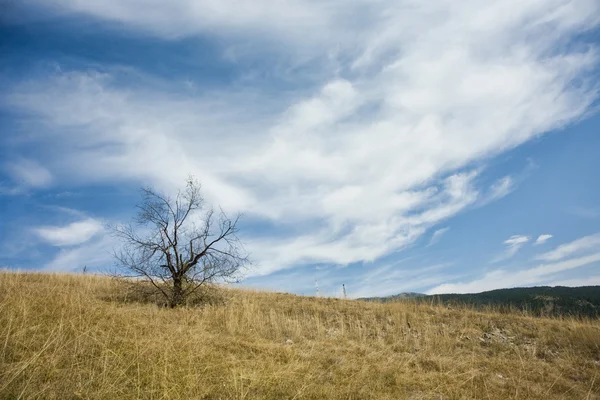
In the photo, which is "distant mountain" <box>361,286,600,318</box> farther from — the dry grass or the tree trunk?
the tree trunk

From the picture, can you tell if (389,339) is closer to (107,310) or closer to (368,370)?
(368,370)

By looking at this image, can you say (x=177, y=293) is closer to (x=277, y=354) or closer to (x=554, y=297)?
(x=277, y=354)

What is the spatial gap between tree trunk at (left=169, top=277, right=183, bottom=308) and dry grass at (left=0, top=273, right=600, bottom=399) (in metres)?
1.99

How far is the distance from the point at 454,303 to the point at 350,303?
524cm

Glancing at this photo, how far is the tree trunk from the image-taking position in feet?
50.2

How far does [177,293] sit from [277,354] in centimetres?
834

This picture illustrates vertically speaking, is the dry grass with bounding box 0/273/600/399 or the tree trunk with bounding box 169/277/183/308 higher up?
the tree trunk with bounding box 169/277/183/308

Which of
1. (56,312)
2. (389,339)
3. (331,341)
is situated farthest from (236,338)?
(389,339)

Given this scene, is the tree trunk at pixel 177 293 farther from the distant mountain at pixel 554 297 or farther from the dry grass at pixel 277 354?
the distant mountain at pixel 554 297

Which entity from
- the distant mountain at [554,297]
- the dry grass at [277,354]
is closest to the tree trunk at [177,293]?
the dry grass at [277,354]

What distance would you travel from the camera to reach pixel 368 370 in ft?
26.3

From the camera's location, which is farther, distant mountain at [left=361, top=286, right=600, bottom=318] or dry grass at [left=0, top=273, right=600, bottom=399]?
distant mountain at [left=361, top=286, right=600, bottom=318]

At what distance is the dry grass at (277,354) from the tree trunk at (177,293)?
6.52 feet

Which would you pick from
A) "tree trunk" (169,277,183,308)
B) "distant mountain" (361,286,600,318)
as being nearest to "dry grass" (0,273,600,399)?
"tree trunk" (169,277,183,308)
